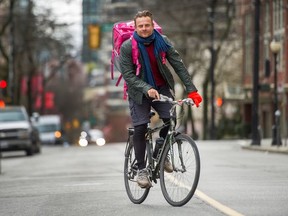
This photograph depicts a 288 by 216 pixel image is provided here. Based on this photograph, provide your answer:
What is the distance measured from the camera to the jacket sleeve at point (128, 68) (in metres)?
10.0

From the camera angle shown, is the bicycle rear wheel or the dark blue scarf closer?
the bicycle rear wheel

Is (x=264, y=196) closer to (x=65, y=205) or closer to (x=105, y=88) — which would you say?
(x=65, y=205)

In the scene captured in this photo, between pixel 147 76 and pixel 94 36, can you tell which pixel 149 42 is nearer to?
pixel 147 76

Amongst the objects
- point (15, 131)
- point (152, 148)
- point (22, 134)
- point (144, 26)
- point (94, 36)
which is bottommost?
point (22, 134)

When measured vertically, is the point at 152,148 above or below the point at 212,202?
above

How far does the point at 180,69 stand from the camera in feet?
33.2

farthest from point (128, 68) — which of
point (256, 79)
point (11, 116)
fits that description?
point (256, 79)

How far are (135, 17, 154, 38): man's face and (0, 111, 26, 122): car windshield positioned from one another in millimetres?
24969

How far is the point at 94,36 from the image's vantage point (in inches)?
1795

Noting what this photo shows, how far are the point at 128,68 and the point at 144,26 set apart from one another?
19.0 inches

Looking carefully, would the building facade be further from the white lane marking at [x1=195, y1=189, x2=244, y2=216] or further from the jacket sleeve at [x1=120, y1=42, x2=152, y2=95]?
the jacket sleeve at [x1=120, y1=42, x2=152, y2=95]

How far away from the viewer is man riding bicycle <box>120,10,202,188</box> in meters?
9.98

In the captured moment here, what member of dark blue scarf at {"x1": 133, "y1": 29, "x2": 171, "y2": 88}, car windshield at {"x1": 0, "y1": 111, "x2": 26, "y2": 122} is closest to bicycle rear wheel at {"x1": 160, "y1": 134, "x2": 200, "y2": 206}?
dark blue scarf at {"x1": 133, "y1": 29, "x2": 171, "y2": 88}

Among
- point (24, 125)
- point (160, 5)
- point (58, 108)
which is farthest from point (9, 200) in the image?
point (58, 108)
